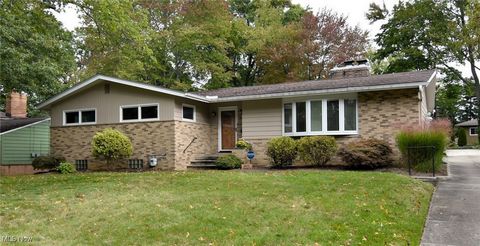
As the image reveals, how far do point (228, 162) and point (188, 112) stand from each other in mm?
3082

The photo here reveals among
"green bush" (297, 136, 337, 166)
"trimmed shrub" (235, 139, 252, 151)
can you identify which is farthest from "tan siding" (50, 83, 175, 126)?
"green bush" (297, 136, 337, 166)

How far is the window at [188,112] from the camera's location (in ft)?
53.1

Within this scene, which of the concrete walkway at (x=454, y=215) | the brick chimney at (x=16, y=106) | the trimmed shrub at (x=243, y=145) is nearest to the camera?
the concrete walkway at (x=454, y=215)

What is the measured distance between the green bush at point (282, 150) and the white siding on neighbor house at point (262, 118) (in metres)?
1.27

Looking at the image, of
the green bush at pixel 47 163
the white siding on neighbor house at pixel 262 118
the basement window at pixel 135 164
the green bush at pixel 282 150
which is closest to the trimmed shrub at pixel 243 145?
the white siding on neighbor house at pixel 262 118

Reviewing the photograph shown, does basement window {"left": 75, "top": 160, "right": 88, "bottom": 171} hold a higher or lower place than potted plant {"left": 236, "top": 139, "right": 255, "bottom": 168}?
lower

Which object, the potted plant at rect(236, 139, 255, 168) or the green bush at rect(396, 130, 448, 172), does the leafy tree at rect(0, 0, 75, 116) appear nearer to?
the potted plant at rect(236, 139, 255, 168)

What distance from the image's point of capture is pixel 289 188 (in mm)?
8820

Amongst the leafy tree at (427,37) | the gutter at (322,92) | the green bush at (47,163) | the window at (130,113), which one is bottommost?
the green bush at (47,163)

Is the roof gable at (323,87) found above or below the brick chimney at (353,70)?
below

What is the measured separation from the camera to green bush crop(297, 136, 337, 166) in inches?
548

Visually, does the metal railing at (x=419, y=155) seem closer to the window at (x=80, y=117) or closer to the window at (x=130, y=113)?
the window at (x=130, y=113)

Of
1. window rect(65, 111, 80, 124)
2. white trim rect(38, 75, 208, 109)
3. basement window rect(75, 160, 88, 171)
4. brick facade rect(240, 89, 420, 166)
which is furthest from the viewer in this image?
window rect(65, 111, 80, 124)

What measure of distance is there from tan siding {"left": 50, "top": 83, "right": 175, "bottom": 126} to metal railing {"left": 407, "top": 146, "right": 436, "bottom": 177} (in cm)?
877
